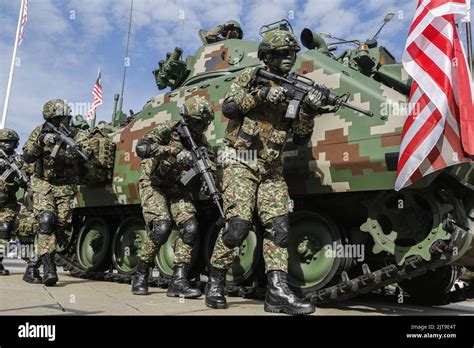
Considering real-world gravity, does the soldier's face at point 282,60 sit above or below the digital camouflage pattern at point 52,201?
above

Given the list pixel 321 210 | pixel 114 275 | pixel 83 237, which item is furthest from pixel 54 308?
pixel 83 237

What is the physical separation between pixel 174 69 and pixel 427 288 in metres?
5.49

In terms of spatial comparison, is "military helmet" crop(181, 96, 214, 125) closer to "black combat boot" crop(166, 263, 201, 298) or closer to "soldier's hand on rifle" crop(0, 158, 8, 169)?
"black combat boot" crop(166, 263, 201, 298)

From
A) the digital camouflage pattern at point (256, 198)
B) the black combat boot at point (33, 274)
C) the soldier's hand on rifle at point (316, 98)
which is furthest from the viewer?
the black combat boot at point (33, 274)

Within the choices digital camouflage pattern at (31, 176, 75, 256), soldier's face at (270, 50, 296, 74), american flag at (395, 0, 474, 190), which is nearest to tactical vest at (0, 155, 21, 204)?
digital camouflage pattern at (31, 176, 75, 256)

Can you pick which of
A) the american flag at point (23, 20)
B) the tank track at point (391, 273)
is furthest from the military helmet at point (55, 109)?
the american flag at point (23, 20)

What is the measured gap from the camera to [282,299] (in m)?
4.84

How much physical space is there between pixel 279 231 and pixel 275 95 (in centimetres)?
135

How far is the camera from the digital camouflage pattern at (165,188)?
249 inches

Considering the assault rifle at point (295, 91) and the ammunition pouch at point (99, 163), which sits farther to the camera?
the ammunition pouch at point (99, 163)

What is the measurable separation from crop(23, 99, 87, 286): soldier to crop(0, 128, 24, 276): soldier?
5.70ft

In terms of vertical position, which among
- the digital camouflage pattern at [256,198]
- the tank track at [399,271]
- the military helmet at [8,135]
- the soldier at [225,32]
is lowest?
the tank track at [399,271]

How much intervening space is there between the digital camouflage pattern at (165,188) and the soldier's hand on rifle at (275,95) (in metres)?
1.49

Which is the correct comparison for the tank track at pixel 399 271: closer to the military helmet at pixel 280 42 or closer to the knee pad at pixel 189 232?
the knee pad at pixel 189 232
